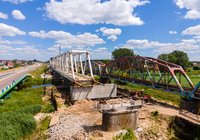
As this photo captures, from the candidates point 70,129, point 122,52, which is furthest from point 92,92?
point 122,52

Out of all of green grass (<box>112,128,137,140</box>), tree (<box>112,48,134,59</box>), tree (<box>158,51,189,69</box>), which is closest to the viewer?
green grass (<box>112,128,137,140</box>)

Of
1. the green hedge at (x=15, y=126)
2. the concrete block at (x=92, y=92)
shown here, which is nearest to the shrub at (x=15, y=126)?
the green hedge at (x=15, y=126)

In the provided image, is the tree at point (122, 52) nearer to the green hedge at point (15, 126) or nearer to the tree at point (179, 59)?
the tree at point (179, 59)

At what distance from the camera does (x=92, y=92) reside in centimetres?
3853

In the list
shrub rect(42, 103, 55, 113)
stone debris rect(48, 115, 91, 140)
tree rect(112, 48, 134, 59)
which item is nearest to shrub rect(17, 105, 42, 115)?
shrub rect(42, 103, 55, 113)

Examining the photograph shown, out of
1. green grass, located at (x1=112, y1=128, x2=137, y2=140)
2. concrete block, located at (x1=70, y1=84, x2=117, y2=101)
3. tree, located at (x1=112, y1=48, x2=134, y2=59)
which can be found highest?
tree, located at (x1=112, y1=48, x2=134, y2=59)

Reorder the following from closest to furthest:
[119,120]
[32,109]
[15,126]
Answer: [119,120]
[15,126]
[32,109]

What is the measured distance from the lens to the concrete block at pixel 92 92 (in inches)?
1441

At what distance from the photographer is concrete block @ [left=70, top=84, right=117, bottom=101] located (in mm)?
36594

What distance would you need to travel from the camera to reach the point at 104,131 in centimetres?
2311

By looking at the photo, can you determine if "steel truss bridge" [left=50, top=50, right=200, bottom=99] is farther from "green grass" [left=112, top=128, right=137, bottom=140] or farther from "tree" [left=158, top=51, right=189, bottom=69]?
"tree" [left=158, top=51, right=189, bottom=69]

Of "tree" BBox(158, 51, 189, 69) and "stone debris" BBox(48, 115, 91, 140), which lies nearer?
"stone debris" BBox(48, 115, 91, 140)

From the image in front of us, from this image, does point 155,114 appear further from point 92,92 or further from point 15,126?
point 15,126

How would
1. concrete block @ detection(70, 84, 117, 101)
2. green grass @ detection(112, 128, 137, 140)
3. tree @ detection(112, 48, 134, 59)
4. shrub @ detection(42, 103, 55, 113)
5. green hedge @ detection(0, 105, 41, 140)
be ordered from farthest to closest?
tree @ detection(112, 48, 134, 59) → concrete block @ detection(70, 84, 117, 101) → shrub @ detection(42, 103, 55, 113) → green hedge @ detection(0, 105, 41, 140) → green grass @ detection(112, 128, 137, 140)
